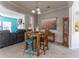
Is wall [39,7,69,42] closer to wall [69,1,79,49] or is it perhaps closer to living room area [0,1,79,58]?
living room area [0,1,79,58]

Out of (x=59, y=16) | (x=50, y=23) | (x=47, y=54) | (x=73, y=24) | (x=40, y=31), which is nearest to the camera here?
(x=47, y=54)

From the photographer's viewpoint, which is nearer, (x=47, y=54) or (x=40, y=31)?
(x=47, y=54)

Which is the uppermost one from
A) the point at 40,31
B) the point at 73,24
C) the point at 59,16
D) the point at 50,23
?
the point at 59,16

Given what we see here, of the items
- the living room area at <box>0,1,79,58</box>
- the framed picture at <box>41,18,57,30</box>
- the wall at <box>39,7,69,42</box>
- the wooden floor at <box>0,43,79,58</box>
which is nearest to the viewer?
the wooden floor at <box>0,43,79,58</box>

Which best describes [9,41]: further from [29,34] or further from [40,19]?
[40,19]

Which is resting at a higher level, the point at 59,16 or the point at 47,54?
the point at 59,16

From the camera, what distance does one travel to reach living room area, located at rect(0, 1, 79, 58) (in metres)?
4.76

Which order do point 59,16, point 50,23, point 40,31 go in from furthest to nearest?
point 50,23 < point 59,16 < point 40,31

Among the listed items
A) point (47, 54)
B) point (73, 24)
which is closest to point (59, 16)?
point (73, 24)

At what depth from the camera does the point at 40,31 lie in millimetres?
6883

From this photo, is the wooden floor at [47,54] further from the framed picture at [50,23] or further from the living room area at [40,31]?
the framed picture at [50,23]

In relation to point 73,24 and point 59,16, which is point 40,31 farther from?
point 73,24

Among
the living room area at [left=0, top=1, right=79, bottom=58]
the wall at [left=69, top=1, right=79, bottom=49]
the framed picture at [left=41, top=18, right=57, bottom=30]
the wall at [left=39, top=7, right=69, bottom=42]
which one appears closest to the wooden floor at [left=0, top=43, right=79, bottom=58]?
the living room area at [left=0, top=1, right=79, bottom=58]

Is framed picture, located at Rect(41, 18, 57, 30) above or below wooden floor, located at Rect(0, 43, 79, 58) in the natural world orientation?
above
